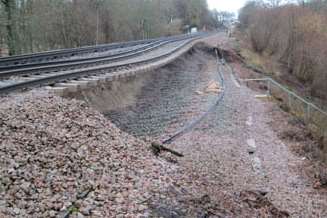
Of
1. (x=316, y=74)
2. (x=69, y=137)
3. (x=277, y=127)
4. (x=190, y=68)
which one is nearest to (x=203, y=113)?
(x=277, y=127)

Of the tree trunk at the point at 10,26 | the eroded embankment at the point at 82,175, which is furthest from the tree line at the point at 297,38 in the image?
the eroded embankment at the point at 82,175

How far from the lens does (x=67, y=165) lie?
20.0ft

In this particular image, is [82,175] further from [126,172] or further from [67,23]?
[67,23]

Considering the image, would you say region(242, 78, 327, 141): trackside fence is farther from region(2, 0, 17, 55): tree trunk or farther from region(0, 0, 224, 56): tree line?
region(0, 0, 224, 56): tree line

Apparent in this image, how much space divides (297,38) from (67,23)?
2319cm

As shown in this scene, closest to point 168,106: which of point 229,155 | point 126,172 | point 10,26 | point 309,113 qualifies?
point 229,155

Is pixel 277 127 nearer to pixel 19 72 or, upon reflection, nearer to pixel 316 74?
pixel 19 72

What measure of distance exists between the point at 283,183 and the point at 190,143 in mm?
2532

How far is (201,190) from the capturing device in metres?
6.85

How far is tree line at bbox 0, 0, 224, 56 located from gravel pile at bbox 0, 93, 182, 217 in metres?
22.0

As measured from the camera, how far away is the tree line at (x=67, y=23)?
29203 mm

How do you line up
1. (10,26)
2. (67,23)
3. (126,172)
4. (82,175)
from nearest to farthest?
1. (82,175)
2. (126,172)
3. (10,26)
4. (67,23)

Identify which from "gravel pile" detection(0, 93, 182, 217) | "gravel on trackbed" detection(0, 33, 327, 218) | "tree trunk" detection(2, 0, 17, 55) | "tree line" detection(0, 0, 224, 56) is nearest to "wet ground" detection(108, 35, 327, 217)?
"gravel on trackbed" detection(0, 33, 327, 218)

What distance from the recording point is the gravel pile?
511 cm
